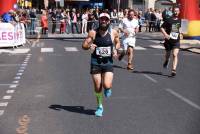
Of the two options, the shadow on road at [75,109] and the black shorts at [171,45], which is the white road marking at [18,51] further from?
the shadow on road at [75,109]

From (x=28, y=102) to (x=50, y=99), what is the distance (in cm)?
56

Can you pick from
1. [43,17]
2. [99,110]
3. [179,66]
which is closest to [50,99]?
[99,110]

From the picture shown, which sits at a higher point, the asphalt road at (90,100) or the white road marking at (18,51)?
the asphalt road at (90,100)

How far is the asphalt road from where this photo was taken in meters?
8.66

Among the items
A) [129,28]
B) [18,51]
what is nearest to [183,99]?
[129,28]

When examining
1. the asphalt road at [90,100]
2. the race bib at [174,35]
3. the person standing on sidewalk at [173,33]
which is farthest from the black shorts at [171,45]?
the asphalt road at [90,100]

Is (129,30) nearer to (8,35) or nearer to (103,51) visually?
(103,51)

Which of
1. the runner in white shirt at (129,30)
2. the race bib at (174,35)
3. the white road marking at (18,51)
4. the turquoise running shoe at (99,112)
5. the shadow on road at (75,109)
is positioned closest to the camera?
the turquoise running shoe at (99,112)

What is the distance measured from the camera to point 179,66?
1822cm

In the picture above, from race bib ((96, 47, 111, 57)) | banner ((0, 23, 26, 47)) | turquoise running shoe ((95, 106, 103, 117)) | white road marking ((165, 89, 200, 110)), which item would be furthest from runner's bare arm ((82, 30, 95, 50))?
banner ((0, 23, 26, 47))

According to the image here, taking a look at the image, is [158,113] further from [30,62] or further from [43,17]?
[43,17]

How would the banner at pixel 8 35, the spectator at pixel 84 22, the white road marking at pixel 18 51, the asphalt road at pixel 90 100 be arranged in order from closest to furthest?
the asphalt road at pixel 90 100 → the white road marking at pixel 18 51 → the banner at pixel 8 35 → the spectator at pixel 84 22

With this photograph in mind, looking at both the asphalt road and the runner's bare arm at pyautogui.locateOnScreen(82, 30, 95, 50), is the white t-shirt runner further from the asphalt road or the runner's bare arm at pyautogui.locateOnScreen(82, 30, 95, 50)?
the runner's bare arm at pyautogui.locateOnScreen(82, 30, 95, 50)

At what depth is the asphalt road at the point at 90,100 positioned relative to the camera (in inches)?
341
